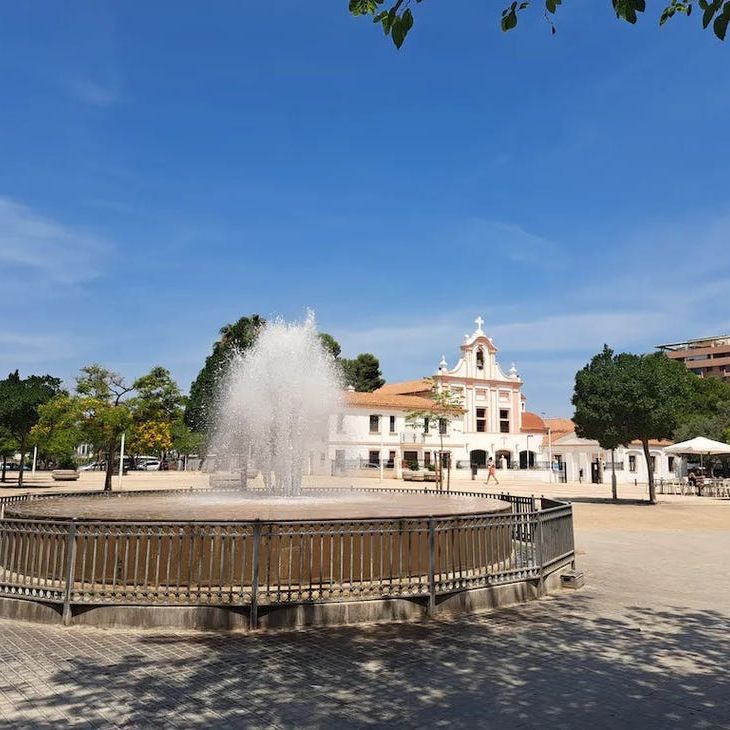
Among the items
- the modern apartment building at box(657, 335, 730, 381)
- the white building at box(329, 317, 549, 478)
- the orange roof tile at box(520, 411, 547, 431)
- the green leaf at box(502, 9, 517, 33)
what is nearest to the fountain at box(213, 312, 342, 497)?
the green leaf at box(502, 9, 517, 33)

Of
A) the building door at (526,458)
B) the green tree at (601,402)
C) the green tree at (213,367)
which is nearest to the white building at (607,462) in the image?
the building door at (526,458)

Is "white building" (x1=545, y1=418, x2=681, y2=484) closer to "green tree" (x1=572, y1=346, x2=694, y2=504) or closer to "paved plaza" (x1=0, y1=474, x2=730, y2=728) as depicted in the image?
"green tree" (x1=572, y1=346, x2=694, y2=504)

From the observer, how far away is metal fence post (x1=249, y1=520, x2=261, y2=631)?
6949mm

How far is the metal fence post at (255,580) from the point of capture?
695cm

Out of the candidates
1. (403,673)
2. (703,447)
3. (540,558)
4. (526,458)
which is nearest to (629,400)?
(703,447)

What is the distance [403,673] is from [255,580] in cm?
210

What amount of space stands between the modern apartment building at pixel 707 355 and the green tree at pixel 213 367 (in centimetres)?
7890

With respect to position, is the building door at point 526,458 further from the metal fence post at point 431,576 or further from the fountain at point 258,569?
the metal fence post at point 431,576

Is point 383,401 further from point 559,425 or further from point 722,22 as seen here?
point 722,22

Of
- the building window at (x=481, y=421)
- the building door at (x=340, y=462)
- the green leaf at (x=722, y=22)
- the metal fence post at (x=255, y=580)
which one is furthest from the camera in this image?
the building window at (x=481, y=421)

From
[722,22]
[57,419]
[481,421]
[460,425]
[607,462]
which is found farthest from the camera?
[481,421]

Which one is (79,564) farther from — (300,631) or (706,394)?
(706,394)

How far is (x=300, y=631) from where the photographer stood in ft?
22.7

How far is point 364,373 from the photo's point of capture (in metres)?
82.9
